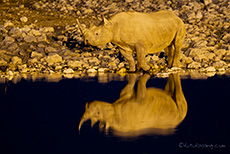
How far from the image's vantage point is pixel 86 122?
24.1ft

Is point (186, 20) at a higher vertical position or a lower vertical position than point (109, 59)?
higher

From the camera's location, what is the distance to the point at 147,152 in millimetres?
5730

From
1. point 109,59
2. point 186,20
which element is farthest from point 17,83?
point 186,20

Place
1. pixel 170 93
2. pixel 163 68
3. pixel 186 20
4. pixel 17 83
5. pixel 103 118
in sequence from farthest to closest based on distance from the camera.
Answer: pixel 186 20 < pixel 163 68 < pixel 17 83 < pixel 170 93 < pixel 103 118

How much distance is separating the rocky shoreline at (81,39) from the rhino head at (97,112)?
4263mm

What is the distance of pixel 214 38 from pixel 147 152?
446 inches

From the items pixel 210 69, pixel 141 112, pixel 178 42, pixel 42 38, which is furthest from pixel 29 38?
pixel 141 112

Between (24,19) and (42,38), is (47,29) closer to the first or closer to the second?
(42,38)

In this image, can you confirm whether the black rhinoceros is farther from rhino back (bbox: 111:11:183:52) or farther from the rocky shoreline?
the rocky shoreline

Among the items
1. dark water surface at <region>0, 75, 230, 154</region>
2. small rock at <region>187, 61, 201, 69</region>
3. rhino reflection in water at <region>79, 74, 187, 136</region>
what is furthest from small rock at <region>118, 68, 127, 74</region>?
rhino reflection in water at <region>79, 74, 187, 136</region>

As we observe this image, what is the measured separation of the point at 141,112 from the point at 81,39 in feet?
29.3

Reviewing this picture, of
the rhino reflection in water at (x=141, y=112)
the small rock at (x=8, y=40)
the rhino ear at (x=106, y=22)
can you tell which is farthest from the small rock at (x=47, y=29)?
the rhino reflection in water at (x=141, y=112)

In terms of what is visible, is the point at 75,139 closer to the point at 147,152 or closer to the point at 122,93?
the point at 147,152

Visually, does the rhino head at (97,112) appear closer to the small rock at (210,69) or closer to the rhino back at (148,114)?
the rhino back at (148,114)
